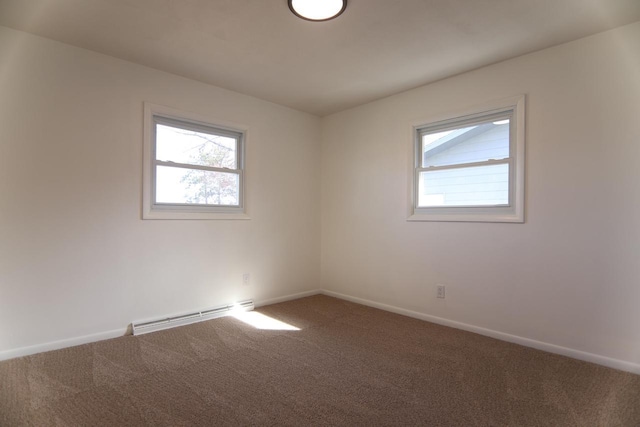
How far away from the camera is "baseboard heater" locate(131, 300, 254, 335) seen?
9.40 feet

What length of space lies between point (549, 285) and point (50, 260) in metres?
3.91

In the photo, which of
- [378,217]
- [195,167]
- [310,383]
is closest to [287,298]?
[378,217]

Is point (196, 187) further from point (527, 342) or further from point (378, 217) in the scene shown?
point (527, 342)

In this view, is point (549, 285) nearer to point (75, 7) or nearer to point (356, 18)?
point (356, 18)

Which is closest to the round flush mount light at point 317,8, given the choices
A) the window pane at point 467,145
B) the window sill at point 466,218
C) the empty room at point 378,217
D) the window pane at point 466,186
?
the empty room at point 378,217

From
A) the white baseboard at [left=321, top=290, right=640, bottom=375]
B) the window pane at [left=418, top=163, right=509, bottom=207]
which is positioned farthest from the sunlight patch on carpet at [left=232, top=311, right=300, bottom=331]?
the window pane at [left=418, top=163, right=509, bottom=207]

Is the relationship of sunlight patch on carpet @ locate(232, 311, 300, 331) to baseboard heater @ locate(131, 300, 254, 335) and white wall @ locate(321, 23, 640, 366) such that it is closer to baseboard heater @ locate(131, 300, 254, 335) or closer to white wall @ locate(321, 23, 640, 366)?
baseboard heater @ locate(131, 300, 254, 335)

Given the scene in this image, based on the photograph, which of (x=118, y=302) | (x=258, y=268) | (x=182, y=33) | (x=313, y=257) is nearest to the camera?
(x=182, y=33)

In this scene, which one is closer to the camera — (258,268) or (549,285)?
(549,285)

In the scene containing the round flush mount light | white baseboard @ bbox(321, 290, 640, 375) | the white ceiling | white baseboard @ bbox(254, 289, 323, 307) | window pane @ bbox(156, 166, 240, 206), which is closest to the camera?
the round flush mount light

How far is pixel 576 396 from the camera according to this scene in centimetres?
191

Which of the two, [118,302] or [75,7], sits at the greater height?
[75,7]

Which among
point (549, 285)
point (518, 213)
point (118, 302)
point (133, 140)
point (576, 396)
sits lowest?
point (576, 396)

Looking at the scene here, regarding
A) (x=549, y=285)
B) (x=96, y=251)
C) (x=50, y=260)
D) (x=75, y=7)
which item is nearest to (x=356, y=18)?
(x=75, y=7)
